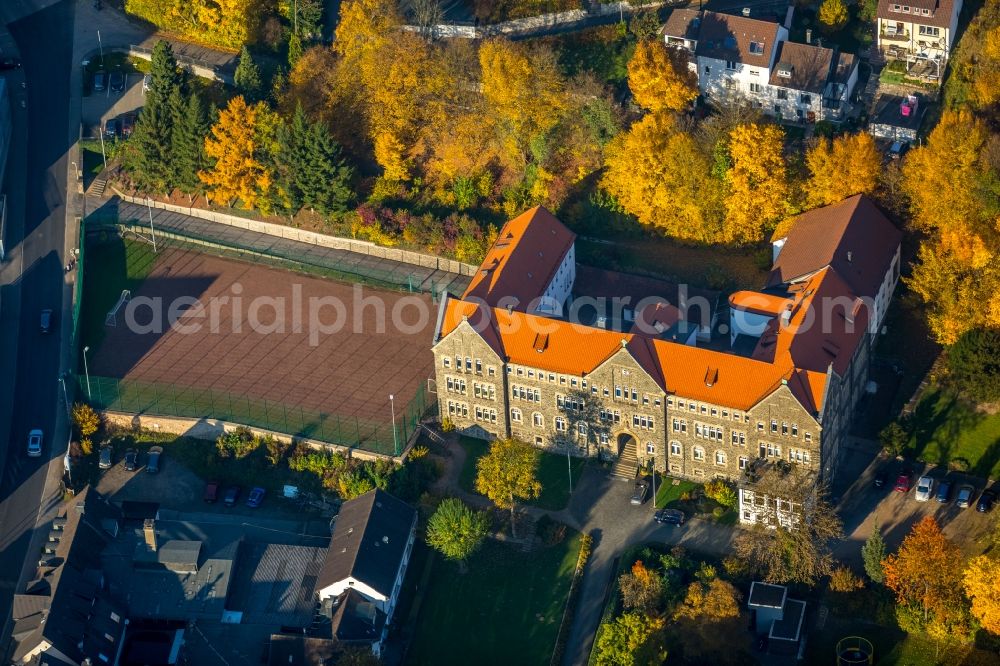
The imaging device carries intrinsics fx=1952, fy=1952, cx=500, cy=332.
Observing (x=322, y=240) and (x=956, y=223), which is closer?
(x=956, y=223)

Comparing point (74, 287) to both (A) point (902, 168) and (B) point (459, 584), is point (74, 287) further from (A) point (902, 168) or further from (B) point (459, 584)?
(A) point (902, 168)

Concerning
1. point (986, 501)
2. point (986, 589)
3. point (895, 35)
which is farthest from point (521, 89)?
point (986, 589)

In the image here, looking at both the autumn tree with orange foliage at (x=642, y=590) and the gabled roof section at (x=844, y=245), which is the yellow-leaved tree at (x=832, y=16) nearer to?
the gabled roof section at (x=844, y=245)

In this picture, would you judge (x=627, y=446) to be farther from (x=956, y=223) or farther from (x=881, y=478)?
(x=956, y=223)

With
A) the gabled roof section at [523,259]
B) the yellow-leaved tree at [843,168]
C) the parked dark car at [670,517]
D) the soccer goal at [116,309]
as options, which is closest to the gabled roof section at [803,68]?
the yellow-leaved tree at [843,168]

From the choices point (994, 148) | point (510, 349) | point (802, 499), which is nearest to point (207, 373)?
point (510, 349)

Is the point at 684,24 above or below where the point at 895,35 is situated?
below

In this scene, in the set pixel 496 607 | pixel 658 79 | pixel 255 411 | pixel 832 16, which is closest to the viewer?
pixel 496 607
